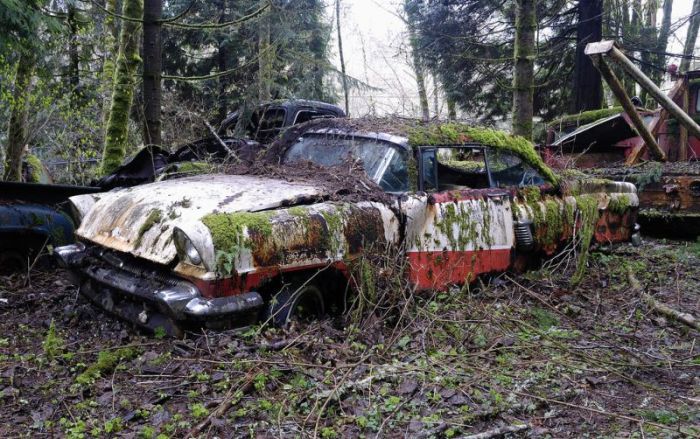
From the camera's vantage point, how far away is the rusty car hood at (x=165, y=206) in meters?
3.68

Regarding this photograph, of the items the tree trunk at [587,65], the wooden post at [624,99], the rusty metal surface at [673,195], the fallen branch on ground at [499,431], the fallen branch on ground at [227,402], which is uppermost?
the tree trunk at [587,65]

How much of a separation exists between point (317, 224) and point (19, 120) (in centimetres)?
799

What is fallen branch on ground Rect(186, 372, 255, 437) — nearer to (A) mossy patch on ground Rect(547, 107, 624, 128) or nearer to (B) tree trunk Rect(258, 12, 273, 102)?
(A) mossy patch on ground Rect(547, 107, 624, 128)

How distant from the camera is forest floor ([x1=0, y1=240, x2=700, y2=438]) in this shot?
2.74m

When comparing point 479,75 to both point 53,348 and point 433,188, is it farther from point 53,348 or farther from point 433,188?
point 53,348

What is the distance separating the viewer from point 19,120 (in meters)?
9.44

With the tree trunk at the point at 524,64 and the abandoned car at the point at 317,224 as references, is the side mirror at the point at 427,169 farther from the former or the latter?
the tree trunk at the point at 524,64

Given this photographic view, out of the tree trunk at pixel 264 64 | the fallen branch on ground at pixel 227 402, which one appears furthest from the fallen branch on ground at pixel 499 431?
the tree trunk at pixel 264 64

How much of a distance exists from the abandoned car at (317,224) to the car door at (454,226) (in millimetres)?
13

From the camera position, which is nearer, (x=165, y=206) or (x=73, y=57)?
(x=165, y=206)

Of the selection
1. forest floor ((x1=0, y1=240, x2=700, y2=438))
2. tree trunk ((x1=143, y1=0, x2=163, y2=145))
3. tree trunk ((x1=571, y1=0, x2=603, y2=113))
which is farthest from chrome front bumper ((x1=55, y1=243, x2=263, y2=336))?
tree trunk ((x1=571, y1=0, x2=603, y2=113))

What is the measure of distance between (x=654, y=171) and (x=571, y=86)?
30.9 ft

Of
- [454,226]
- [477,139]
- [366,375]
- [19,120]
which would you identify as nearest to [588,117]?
[477,139]

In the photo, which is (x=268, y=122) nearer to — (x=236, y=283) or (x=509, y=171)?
(x=509, y=171)
